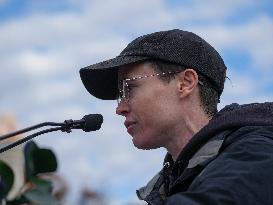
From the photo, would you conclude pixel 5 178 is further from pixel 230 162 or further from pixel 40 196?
pixel 230 162

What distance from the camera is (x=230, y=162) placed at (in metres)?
1.84

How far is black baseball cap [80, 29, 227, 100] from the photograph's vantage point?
8.36ft

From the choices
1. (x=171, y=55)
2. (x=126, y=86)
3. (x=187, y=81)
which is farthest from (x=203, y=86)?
(x=126, y=86)

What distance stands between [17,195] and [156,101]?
3.67 feet

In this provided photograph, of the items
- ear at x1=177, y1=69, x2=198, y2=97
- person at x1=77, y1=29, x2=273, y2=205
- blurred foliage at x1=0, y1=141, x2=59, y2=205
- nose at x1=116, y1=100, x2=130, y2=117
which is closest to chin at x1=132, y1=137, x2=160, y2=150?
person at x1=77, y1=29, x2=273, y2=205

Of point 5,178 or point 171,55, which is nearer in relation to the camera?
point 5,178

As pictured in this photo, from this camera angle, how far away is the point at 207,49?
2631 millimetres

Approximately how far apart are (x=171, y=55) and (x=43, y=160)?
1.15m

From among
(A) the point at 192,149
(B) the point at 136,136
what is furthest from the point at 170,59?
(A) the point at 192,149

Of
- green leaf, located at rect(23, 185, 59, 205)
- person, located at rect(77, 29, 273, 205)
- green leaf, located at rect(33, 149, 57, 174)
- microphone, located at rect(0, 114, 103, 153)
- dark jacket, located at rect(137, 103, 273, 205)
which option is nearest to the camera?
green leaf, located at rect(23, 185, 59, 205)

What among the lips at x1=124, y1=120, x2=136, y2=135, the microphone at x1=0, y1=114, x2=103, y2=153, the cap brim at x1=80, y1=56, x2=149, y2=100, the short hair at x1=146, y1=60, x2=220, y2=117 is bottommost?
the microphone at x1=0, y1=114, x2=103, y2=153

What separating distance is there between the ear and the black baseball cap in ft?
0.09

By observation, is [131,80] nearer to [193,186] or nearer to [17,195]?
[193,186]

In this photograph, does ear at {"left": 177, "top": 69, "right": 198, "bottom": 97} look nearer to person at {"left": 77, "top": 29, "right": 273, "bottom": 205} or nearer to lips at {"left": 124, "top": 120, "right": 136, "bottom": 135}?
person at {"left": 77, "top": 29, "right": 273, "bottom": 205}
